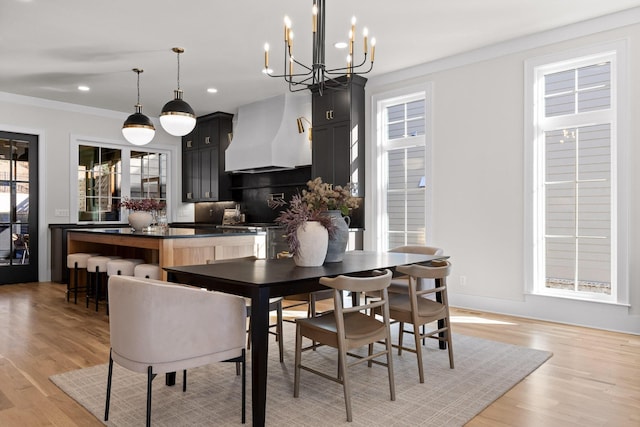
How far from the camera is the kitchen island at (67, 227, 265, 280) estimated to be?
4.27m

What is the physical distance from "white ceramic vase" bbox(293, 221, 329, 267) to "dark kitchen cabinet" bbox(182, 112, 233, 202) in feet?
17.8

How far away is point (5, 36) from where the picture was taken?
14.8 ft

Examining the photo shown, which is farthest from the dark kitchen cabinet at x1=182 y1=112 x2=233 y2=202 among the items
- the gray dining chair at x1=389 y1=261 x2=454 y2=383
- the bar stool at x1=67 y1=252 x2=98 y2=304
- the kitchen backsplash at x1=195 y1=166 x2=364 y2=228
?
the gray dining chair at x1=389 y1=261 x2=454 y2=383

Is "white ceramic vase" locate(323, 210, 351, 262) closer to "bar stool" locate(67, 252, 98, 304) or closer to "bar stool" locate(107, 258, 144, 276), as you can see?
"bar stool" locate(107, 258, 144, 276)

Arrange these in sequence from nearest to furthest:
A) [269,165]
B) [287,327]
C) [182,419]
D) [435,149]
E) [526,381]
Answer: [182,419], [526,381], [287,327], [435,149], [269,165]

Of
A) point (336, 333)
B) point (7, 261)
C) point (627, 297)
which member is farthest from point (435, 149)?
point (7, 261)

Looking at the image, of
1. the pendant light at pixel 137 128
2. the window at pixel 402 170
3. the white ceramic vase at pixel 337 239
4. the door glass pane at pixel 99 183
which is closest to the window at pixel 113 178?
the door glass pane at pixel 99 183

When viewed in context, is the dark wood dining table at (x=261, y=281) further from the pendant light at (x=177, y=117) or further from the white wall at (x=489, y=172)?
the pendant light at (x=177, y=117)

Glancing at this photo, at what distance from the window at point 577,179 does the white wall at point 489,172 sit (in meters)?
0.15

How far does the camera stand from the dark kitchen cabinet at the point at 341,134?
5914mm

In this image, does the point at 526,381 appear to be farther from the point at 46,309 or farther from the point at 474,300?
the point at 46,309

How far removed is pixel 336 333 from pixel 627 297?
10.1 ft

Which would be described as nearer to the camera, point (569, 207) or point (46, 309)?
point (569, 207)

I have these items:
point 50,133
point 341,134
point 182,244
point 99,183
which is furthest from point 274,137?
point 50,133
